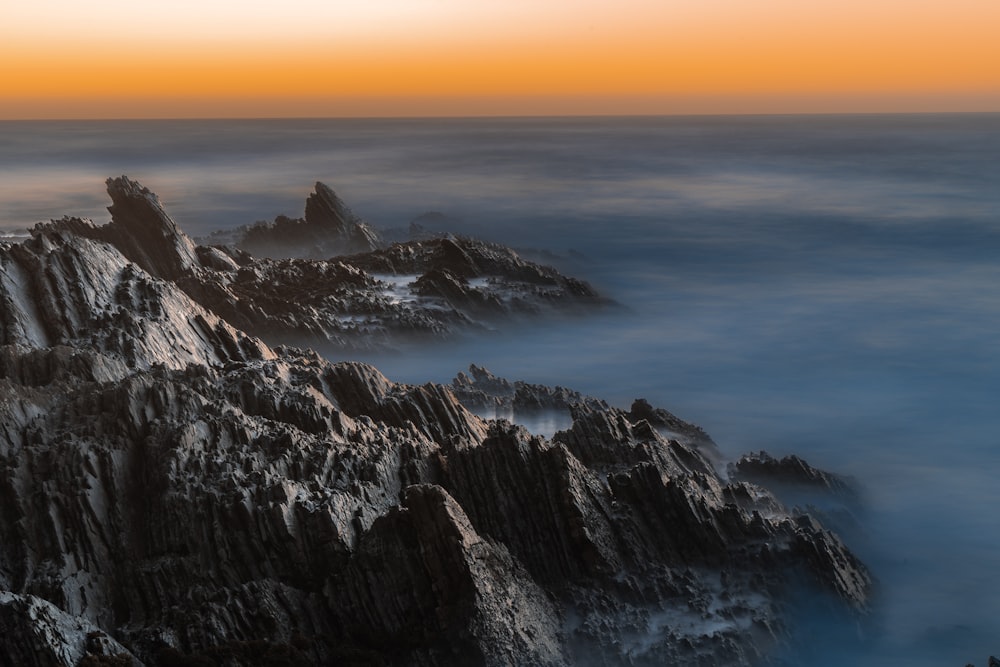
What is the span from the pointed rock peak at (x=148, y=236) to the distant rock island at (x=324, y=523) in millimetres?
18892

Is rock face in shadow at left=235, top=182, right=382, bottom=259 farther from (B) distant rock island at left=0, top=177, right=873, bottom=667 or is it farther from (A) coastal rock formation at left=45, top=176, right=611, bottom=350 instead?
(B) distant rock island at left=0, top=177, right=873, bottom=667

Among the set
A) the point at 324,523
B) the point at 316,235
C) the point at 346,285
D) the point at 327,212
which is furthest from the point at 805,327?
the point at 324,523

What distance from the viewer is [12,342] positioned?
2695cm

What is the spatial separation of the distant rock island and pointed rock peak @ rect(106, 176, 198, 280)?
18892 millimetres

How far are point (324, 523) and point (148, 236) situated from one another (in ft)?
112

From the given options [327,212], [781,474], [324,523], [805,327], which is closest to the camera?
[324,523]

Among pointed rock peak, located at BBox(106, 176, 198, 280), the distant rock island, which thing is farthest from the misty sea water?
pointed rock peak, located at BBox(106, 176, 198, 280)

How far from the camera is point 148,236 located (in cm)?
5038

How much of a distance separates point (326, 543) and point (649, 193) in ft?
A: 374

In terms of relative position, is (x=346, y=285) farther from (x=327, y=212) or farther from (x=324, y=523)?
(x=324, y=523)

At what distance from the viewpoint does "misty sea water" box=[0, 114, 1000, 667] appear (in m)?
31.1

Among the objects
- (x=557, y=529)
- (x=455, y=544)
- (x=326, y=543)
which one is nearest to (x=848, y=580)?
(x=557, y=529)

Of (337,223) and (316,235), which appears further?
(337,223)

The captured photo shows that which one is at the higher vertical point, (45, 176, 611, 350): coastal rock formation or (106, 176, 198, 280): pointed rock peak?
(106, 176, 198, 280): pointed rock peak
